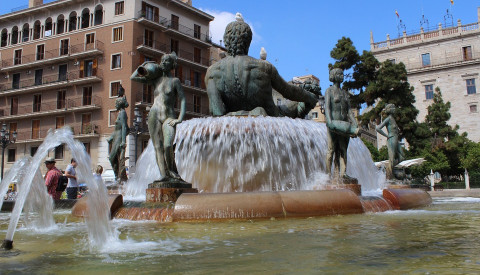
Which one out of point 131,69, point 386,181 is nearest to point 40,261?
point 386,181

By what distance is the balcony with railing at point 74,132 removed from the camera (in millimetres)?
38156

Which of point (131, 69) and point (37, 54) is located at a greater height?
point (37, 54)

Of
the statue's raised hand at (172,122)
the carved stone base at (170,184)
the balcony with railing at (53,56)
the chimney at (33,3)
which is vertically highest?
the chimney at (33,3)

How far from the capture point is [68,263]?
2.66 meters

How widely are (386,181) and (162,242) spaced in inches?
391

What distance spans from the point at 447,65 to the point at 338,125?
167 ft

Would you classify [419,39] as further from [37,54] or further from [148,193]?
[148,193]

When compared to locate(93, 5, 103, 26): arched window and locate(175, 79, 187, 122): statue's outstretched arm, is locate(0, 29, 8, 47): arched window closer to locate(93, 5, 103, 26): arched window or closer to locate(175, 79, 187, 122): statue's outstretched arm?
locate(93, 5, 103, 26): arched window

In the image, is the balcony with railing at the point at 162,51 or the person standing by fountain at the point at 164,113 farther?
the balcony with railing at the point at 162,51

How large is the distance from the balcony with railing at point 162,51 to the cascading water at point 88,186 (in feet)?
116

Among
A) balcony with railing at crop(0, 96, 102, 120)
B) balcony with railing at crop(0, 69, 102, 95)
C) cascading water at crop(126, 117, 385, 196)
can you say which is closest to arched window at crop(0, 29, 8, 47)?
balcony with railing at crop(0, 69, 102, 95)

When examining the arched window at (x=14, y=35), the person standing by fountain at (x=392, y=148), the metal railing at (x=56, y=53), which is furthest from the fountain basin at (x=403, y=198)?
the arched window at (x=14, y=35)

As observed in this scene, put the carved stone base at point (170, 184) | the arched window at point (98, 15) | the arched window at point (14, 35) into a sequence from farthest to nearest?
the arched window at point (14, 35) → the arched window at point (98, 15) → the carved stone base at point (170, 184)

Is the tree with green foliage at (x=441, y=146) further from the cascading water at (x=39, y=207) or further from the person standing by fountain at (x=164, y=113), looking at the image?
the cascading water at (x=39, y=207)
